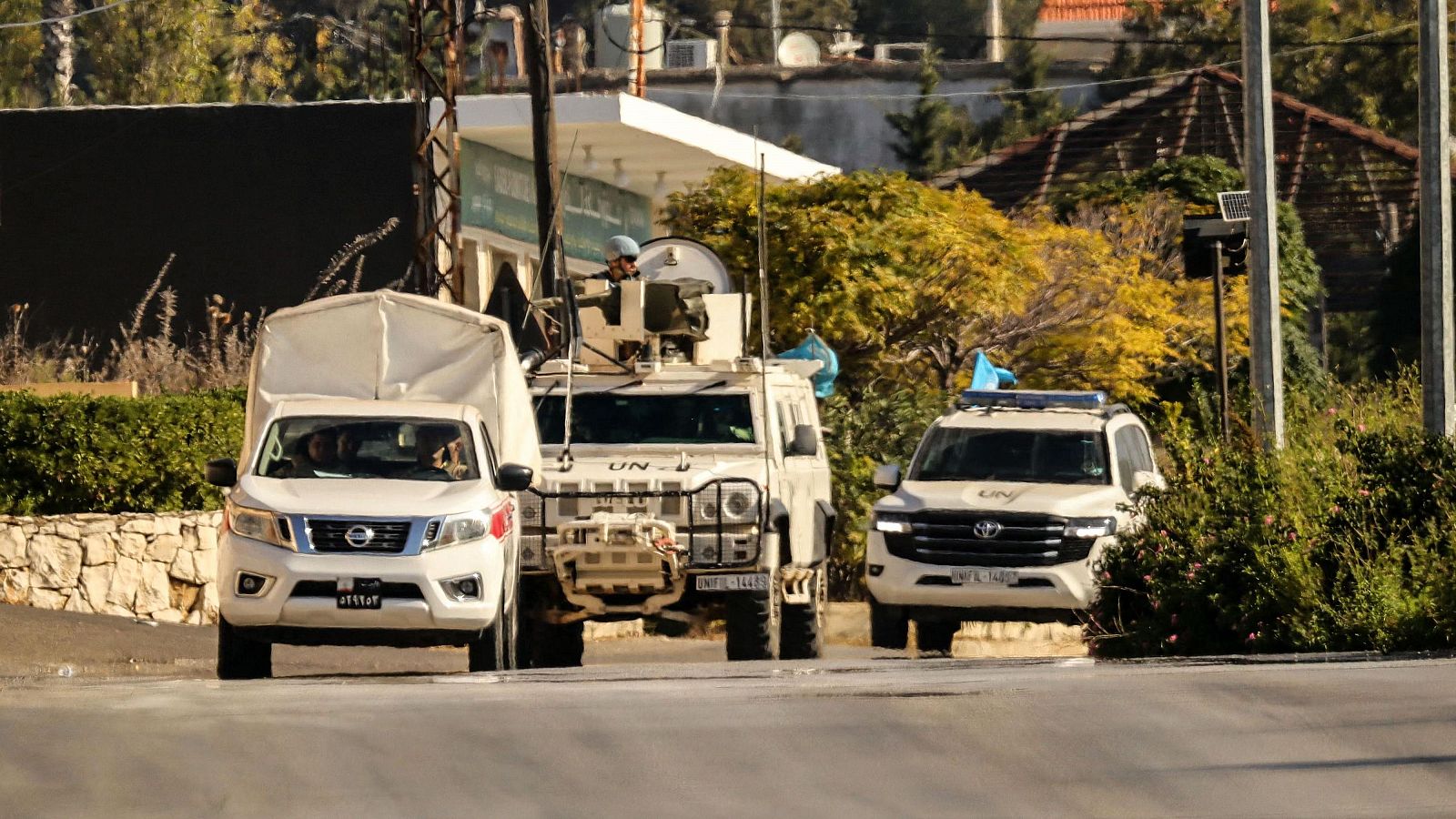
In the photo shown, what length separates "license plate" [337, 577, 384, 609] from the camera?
45.8 feet

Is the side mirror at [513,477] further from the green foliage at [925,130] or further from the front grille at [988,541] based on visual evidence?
the green foliage at [925,130]

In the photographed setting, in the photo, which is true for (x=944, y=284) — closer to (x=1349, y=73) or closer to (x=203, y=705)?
(x=203, y=705)

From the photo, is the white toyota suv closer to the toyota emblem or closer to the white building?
the toyota emblem

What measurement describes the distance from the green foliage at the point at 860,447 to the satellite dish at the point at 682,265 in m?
6.32

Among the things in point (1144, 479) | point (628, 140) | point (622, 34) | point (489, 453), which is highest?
point (622, 34)

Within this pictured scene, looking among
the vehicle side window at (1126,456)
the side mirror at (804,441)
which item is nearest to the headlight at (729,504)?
the side mirror at (804,441)

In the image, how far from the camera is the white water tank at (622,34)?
53.2m

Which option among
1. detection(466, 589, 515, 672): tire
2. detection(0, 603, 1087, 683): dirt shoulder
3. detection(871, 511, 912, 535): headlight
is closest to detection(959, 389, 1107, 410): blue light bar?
detection(871, 511, 912, 535): headlight

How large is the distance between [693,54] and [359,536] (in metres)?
66.5

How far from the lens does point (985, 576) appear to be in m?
18.0

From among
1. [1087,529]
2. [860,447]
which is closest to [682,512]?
[1087,529]

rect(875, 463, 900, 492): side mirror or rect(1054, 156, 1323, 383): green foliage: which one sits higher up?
rect(1054, 156, 1323, 383): green foliage

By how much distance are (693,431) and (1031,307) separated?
1970 cm

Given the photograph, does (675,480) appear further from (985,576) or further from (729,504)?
Result: (985,576)
